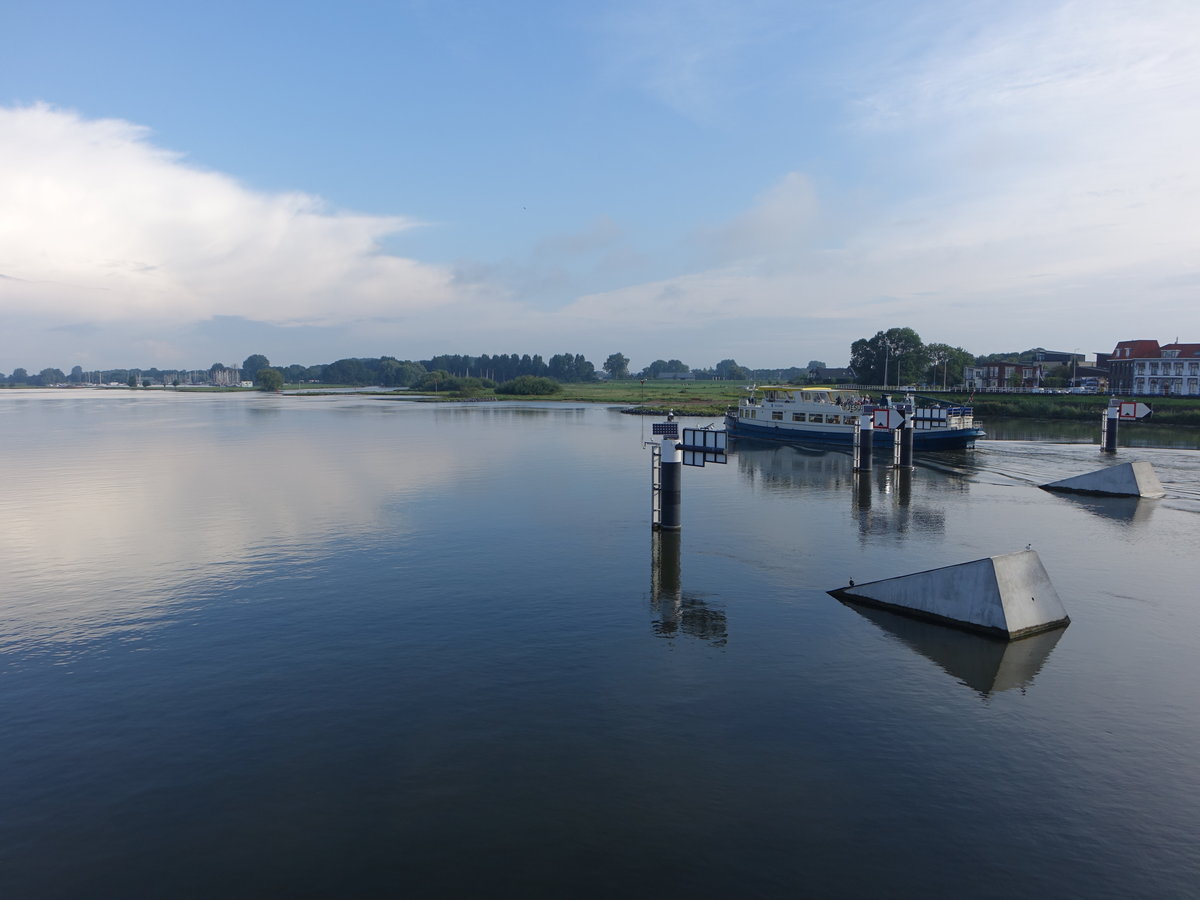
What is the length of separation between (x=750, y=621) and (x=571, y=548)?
12.8 metres

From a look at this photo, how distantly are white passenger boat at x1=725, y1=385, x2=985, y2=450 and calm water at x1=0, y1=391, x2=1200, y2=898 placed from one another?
4183cm

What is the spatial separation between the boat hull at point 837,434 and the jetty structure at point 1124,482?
22.1 meters

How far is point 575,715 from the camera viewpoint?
762 inches

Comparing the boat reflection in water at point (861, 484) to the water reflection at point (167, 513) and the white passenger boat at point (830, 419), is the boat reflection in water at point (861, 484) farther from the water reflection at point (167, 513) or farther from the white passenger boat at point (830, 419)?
the water reflection at point (167, 513)

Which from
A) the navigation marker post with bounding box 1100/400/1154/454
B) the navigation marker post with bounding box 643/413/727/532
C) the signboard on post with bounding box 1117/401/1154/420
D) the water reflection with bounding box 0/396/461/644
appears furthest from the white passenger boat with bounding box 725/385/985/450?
the water reflection with bounding box 0/396/461/644

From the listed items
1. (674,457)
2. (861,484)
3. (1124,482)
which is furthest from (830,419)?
(674,457)

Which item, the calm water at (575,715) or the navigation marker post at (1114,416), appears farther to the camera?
the navigation marker post at (1114,416)

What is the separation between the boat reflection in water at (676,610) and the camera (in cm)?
2595

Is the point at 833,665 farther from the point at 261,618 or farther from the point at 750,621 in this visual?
the point at 261,618

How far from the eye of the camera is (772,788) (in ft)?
52.6

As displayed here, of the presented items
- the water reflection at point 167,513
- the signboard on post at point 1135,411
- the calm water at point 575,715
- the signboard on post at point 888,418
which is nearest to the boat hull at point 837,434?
the signboard on post at point 888,418

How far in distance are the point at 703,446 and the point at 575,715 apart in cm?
2419

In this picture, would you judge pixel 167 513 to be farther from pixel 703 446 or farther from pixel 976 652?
pixel 976 652

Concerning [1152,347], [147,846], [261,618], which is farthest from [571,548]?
[1152,347]
